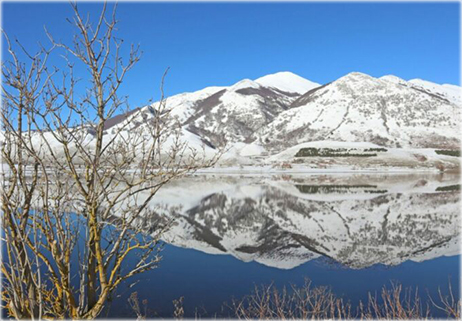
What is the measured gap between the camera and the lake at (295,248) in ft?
38.0

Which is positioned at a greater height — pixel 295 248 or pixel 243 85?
pixel 243 85

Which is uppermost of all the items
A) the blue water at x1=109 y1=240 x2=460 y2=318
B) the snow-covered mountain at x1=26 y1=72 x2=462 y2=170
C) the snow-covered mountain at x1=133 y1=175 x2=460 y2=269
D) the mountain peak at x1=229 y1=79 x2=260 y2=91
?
the mountain peak at x1=229 y1=79 x2=260 y2=91

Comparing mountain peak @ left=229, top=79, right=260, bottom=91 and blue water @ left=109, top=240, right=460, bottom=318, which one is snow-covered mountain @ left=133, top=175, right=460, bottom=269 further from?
mountain peak @ left=229, top=79, right=260, bottom=91

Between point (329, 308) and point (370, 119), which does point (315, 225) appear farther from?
point (370, 119)

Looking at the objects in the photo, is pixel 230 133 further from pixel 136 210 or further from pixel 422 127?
pixel 136 210

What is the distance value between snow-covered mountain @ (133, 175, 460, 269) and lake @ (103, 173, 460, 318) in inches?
2.0

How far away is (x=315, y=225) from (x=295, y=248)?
199 inches

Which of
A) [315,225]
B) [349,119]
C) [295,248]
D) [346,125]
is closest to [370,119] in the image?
[349,119]

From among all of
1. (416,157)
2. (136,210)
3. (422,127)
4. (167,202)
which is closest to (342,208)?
(167,202)

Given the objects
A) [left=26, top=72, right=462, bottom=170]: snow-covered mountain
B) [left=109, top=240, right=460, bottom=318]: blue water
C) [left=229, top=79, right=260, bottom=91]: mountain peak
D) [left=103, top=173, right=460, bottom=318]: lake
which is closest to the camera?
[left=109, top=240, right=460, bottom=318]: blue water

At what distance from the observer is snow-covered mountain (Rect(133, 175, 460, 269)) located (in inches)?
637

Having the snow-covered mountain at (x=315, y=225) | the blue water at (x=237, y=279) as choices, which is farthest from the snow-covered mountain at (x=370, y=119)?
the blue water at (x=237, y=279)

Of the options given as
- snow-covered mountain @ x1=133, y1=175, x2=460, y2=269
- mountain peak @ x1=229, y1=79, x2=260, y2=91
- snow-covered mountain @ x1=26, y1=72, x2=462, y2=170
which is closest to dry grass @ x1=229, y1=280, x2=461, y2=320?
snow-covered mountain @ x1=133, y1=175, x2=460, y2=269

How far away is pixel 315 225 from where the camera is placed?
21578 mm
